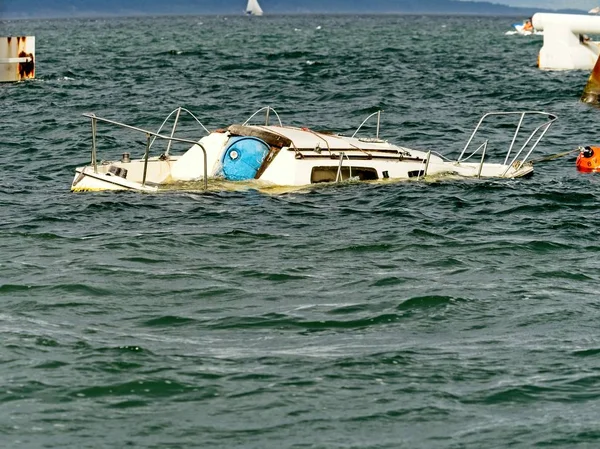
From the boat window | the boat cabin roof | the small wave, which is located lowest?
the small wave

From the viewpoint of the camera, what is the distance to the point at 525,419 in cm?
1046

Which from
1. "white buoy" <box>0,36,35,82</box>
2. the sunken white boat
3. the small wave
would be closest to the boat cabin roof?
the sunken white boat

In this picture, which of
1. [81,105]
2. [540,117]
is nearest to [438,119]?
[540,117]

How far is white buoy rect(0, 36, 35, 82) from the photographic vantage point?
45219 mm

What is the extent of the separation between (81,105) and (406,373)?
27363mm

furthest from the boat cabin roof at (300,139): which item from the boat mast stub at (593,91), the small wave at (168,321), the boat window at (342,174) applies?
the boat mast stub at (593,91)

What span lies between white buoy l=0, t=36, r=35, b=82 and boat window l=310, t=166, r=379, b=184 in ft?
88.8

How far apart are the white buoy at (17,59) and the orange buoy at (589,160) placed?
1052 inches

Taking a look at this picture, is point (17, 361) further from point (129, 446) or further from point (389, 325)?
point (389, 325)

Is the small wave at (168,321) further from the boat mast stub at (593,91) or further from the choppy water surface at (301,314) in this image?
the boat mast stub at (593,91)

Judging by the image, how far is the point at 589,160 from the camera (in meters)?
23.5

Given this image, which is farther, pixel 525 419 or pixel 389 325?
pixel 389 325

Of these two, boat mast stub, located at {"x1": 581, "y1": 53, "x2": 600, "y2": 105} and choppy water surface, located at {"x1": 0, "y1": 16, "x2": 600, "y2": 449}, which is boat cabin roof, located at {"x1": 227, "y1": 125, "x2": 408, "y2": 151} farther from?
boat mast stub, located at {"x1": 581, "y1": 53, "x2": 600, "y2": 105}

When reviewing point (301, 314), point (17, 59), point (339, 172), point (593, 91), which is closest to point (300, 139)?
point (339, 172)
